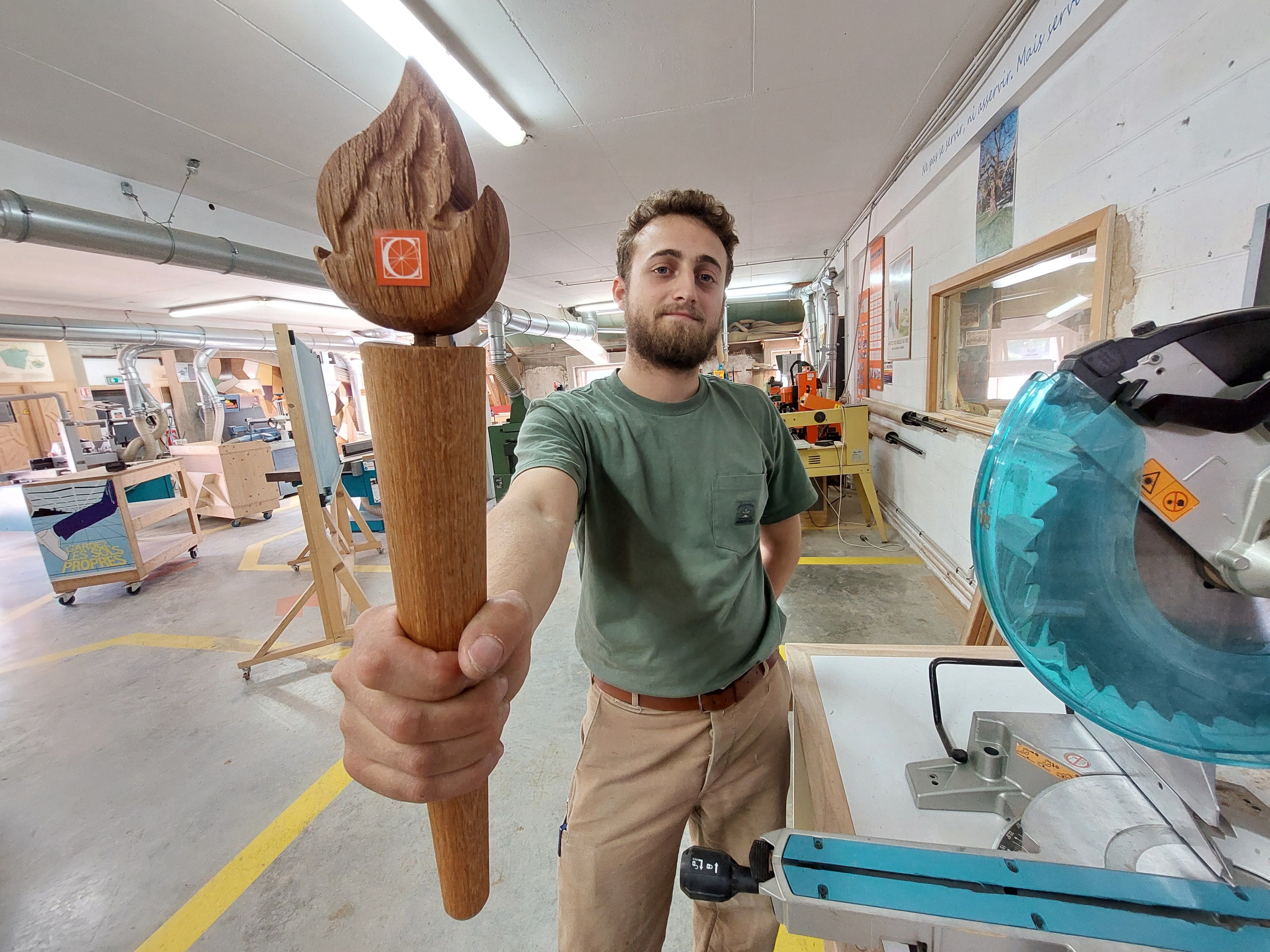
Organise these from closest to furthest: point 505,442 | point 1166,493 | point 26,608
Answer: point 1166,493 → point 26,608 → point 505,442

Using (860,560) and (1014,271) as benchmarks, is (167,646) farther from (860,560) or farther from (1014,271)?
(1014,271)

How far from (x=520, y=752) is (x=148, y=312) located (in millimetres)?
9267

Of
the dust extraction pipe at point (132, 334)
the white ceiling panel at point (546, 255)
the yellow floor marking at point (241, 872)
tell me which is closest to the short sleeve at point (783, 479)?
the yellow floor marking at point (241, 872)

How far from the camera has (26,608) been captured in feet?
12.3

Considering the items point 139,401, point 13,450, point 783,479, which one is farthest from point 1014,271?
point 13,450

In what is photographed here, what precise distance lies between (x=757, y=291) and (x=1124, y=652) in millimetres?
8425

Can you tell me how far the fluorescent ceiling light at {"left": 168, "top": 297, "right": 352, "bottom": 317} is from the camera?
649 cm

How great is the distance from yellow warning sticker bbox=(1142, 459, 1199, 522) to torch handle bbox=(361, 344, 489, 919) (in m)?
0.56

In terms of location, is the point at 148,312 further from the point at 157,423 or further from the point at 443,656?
the point at 443,656

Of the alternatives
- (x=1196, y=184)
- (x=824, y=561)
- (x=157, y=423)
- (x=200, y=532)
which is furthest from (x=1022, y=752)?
(x=157, y=423)

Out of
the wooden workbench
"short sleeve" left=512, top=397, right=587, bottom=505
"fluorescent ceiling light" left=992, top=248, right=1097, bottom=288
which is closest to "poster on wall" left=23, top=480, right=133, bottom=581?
the wooden workbench

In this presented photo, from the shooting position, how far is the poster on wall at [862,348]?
179 inches

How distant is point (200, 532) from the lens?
17.4 feet

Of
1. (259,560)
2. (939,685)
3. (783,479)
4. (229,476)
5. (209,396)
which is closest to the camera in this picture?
(939,685)
